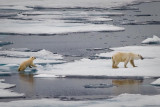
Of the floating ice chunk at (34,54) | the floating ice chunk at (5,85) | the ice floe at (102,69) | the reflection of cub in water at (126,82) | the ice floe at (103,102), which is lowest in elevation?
the ice floe at (103,102)

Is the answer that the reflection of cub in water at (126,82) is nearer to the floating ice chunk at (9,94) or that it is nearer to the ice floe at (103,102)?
the ice floe at (103,102)

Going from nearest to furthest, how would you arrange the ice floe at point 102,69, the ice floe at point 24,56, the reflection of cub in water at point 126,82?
the reflection of cub in water at point 126,82 < the ice floe at point 102,69 < the ice floe at point 24,56

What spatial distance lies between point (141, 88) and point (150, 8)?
18413 millimetres

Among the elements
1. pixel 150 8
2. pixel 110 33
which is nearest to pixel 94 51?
pixel 110 33

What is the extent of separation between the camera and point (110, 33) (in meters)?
17.6

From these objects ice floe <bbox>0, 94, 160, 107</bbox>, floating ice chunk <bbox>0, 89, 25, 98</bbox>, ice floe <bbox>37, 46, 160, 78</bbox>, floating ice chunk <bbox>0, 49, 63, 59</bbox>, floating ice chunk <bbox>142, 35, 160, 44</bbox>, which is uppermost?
floating ice chunk <bbox>142, 35, 160, 44</bbox>

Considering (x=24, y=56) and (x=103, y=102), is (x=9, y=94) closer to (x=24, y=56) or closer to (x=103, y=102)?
(x=103, y=102)

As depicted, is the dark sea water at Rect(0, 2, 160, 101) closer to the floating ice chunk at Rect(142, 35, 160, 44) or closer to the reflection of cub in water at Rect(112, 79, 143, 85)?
the reflection of cub in water at Rect(112, 79, 143, 85)

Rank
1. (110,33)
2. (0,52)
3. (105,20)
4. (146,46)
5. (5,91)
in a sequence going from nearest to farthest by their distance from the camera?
1. (5,91)
2. (0,52)
3. (146,46)
4. (110,33)
5. (105,20)

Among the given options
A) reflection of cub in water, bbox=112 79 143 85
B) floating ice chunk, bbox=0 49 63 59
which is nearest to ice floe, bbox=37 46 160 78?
reflection of cub in water, bbox=112 79 143 85

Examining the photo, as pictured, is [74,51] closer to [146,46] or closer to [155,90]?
[146,46]

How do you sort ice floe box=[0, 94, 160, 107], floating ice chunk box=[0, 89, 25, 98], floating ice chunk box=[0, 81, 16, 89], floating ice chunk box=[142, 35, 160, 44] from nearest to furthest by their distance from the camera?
ice floe box=[0, 94, 160, 107]
floating ice chunk box=[0, 89, 25, 98]
floating ice chunk box=[0, 81, 16, 89]
floating ice chunk box=[142, 35, 160, 44]

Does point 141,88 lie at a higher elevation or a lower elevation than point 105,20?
lower

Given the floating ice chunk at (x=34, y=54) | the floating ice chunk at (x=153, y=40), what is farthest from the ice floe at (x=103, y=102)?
the floating ice chunk at (x=153, y=40)
